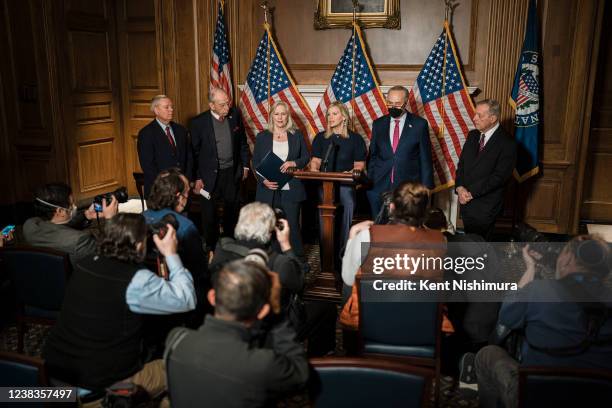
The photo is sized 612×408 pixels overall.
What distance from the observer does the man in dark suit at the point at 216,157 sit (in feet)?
15.8

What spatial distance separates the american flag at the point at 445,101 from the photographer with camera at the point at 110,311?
12.8 ft

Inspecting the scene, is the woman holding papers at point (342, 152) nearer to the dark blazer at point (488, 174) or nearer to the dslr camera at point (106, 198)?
the dark blazer at point (488, 174)

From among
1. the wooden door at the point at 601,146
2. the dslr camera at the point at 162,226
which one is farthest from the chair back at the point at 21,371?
the wooden door at the point at 601,146

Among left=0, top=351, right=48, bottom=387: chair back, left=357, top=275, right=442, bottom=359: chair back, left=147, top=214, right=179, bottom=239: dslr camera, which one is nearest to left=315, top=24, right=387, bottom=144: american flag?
left=147, top=214, right=179, bottom=239: dslr camera

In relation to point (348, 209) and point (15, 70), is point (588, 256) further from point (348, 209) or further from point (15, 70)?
point (15, 70)

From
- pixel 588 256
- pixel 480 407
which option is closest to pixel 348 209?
pixel 480 407

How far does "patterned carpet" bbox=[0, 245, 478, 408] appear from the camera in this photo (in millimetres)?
2787

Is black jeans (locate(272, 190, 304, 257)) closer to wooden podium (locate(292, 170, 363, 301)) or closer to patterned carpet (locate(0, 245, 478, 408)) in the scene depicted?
patterned carpet (locate(0, 245, 478, 408))

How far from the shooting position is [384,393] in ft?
5.79

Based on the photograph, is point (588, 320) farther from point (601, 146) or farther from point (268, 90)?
point (601, 146)

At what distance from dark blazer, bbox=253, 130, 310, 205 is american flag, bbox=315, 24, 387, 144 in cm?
120

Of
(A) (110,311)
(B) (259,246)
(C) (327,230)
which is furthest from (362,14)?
(A) (110,311)

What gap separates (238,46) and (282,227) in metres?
4.00

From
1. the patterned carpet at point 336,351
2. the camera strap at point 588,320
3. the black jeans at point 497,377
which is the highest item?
the camera strap at point 588,320
